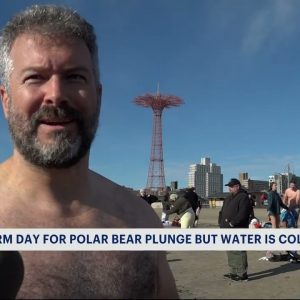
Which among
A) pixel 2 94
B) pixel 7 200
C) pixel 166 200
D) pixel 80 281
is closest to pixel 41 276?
pixel 80 281

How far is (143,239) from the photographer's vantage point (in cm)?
132

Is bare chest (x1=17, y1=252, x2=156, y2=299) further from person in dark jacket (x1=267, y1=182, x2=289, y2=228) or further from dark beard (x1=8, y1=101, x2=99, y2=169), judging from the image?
person in dark jacket (x1=267, y1=182, x2=289, y2=228)

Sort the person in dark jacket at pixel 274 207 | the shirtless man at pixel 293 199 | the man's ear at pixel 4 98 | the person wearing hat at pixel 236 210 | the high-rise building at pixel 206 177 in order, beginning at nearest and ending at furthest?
the man's ear at pixel 4 98, the person wearing hat at pixel 236 210, the person in dark jacket at pixel 274 207, the shirtless man at pixel 293 199, the high-rise building at pixel 206 177

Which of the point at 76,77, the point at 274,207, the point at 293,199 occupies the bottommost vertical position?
the point at 76,77

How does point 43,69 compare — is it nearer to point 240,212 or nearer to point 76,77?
point 76,77

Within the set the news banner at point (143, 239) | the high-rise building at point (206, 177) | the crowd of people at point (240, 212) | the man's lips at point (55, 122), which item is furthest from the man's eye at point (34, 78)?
the high-rise building at point (206, 177)

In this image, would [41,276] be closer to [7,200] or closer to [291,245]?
[7,200]

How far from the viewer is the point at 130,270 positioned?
1270mm

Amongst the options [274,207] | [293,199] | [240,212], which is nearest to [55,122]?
[240,212]

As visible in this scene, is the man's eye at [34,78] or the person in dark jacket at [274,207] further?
the person in dark jacket at [274,207]

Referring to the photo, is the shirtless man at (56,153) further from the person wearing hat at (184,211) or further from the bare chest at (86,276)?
the person wearing hat at (184,211)

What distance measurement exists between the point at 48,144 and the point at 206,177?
11970 centimetres

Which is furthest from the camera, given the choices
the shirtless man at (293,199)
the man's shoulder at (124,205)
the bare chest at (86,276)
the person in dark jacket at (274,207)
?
the shirtless man at (293,199)

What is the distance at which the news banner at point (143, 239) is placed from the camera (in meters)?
1.17
